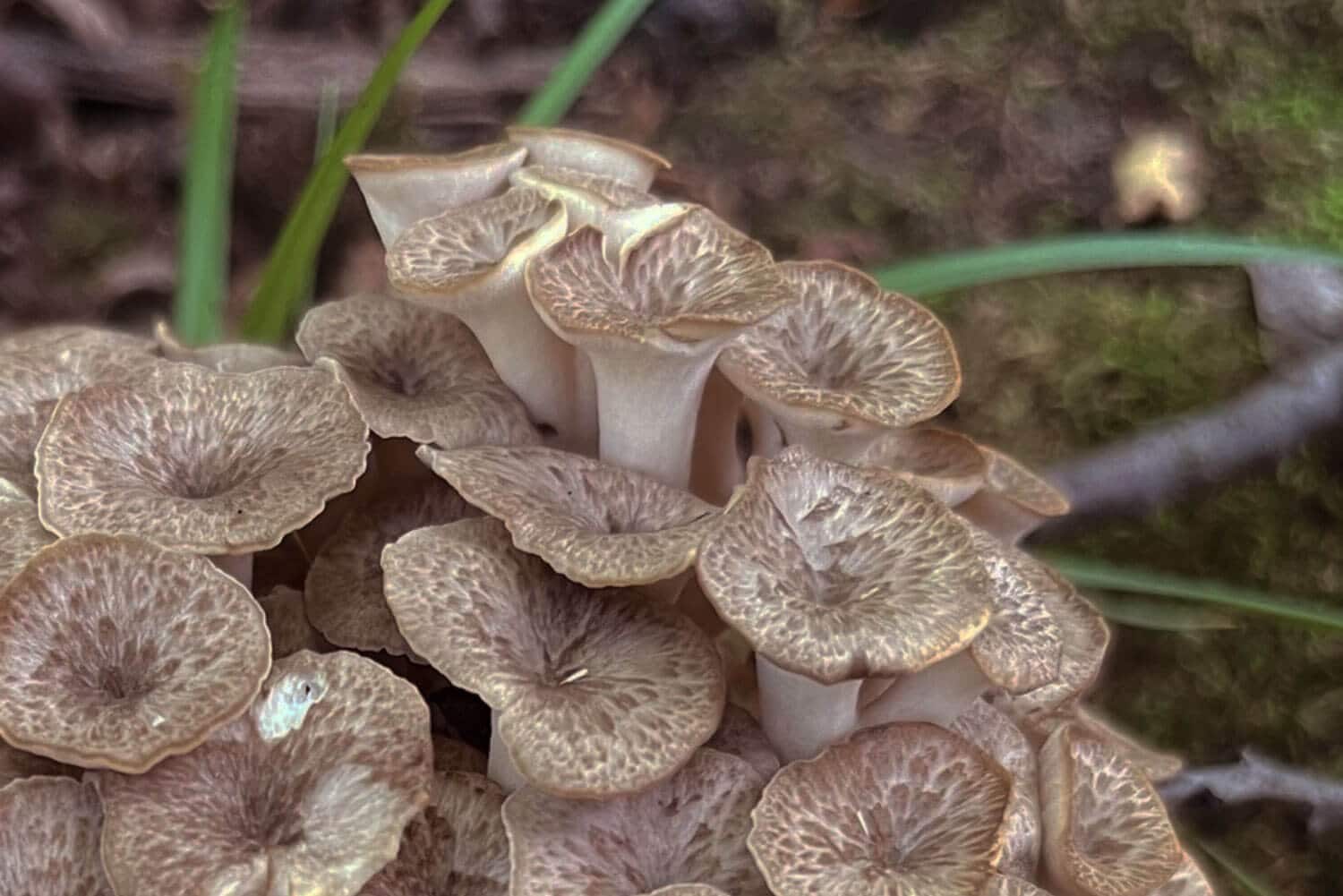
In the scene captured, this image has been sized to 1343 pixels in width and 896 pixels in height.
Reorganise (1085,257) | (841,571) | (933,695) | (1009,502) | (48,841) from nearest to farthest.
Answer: (48,841) → (841,571) → (933,695) → (1009,502) → (1085,257)

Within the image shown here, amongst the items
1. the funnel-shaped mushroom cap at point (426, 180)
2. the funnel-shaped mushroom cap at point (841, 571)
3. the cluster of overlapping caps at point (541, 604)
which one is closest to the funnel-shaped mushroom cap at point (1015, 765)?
the cluster of overlapping caps at point (541, 604)

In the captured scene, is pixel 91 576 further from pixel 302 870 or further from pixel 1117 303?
pixel 1117 303

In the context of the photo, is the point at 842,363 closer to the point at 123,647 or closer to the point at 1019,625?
the point at 1019,625

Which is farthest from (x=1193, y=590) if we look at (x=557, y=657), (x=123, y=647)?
(x=123, y=647)

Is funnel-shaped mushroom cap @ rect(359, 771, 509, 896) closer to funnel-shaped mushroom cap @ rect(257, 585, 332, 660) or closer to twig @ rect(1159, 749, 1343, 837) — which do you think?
funnel-shaped mushroom cap @ rect(257, 585, 332, 660)

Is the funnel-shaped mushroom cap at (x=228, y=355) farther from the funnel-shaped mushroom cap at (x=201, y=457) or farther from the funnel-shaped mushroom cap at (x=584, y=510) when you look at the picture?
the funnel-shaped mushroom cap at (x=584, y=510)

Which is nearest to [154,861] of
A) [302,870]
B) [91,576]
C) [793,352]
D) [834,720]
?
[302,870]
